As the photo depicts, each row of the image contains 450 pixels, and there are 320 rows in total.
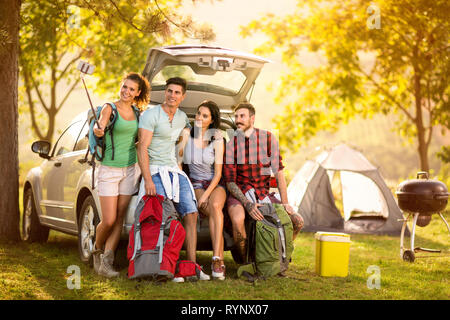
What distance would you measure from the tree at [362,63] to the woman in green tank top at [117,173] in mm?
8593

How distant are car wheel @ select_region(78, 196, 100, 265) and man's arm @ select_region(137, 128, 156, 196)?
0.76 meters

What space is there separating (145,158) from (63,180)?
183cm

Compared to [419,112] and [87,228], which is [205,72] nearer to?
Answer: [87,228]

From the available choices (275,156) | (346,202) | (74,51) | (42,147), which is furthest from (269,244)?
(74,51)

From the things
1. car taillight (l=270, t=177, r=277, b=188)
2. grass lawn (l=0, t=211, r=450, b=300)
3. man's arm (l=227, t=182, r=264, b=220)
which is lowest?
grass lawn (l=0, t=211, r=450, b=300)

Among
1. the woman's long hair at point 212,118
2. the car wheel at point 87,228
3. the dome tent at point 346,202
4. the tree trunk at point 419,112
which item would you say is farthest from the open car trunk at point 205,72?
the tree trunk at point 419,112

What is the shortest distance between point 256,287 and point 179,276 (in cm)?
71

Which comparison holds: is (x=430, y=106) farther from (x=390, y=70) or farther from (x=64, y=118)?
(x=64, y=118)

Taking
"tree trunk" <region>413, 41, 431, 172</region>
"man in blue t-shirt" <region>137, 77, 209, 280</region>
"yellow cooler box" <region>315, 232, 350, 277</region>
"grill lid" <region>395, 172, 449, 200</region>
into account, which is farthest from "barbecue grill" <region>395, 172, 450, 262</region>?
"tree trunk" <region>413, 41, 431, 172</region>

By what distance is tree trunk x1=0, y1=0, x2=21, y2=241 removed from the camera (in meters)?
7.68

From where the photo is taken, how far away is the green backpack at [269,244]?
5457mm

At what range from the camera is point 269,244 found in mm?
5457

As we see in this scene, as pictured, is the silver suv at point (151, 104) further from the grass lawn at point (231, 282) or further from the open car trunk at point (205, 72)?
the grass lawn at point (231, 282)

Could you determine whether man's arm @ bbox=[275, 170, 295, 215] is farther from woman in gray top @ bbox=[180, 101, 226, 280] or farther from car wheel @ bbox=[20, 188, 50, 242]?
car wheel @ bbox=[20, 188, 50, 242]
